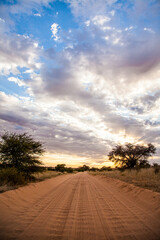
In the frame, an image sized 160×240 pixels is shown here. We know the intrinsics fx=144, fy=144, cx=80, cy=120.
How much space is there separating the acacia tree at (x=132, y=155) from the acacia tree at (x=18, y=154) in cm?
2498

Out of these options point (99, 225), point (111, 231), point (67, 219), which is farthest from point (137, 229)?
point (67, 219)

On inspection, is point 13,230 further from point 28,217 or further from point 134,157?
point 134,157

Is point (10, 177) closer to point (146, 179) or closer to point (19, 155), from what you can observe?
point (19, 155)

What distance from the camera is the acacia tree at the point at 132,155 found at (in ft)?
109

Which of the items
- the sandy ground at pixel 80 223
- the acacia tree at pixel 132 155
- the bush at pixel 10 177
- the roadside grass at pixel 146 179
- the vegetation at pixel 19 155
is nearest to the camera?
the sandy ground at pixel 80 223

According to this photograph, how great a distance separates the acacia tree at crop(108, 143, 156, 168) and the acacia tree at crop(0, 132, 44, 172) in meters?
25.0

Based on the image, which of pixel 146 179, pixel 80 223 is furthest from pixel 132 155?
pixel 80 223

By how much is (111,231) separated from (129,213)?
188cm

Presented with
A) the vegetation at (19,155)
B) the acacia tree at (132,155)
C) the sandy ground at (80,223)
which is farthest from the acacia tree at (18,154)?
the acacia tree at (132,155)

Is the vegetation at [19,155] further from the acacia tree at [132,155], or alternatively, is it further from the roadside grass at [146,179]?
the acacia tree at [132,155]

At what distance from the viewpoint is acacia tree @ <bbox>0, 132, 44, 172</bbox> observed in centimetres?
1370

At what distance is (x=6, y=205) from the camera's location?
21.4 feet

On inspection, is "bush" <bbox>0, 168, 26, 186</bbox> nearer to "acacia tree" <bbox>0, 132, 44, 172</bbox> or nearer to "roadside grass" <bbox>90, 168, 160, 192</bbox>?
"acacia tree" <bbox>0, 132, 44, 172</bbox>

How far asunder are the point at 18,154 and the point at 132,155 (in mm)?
27925
